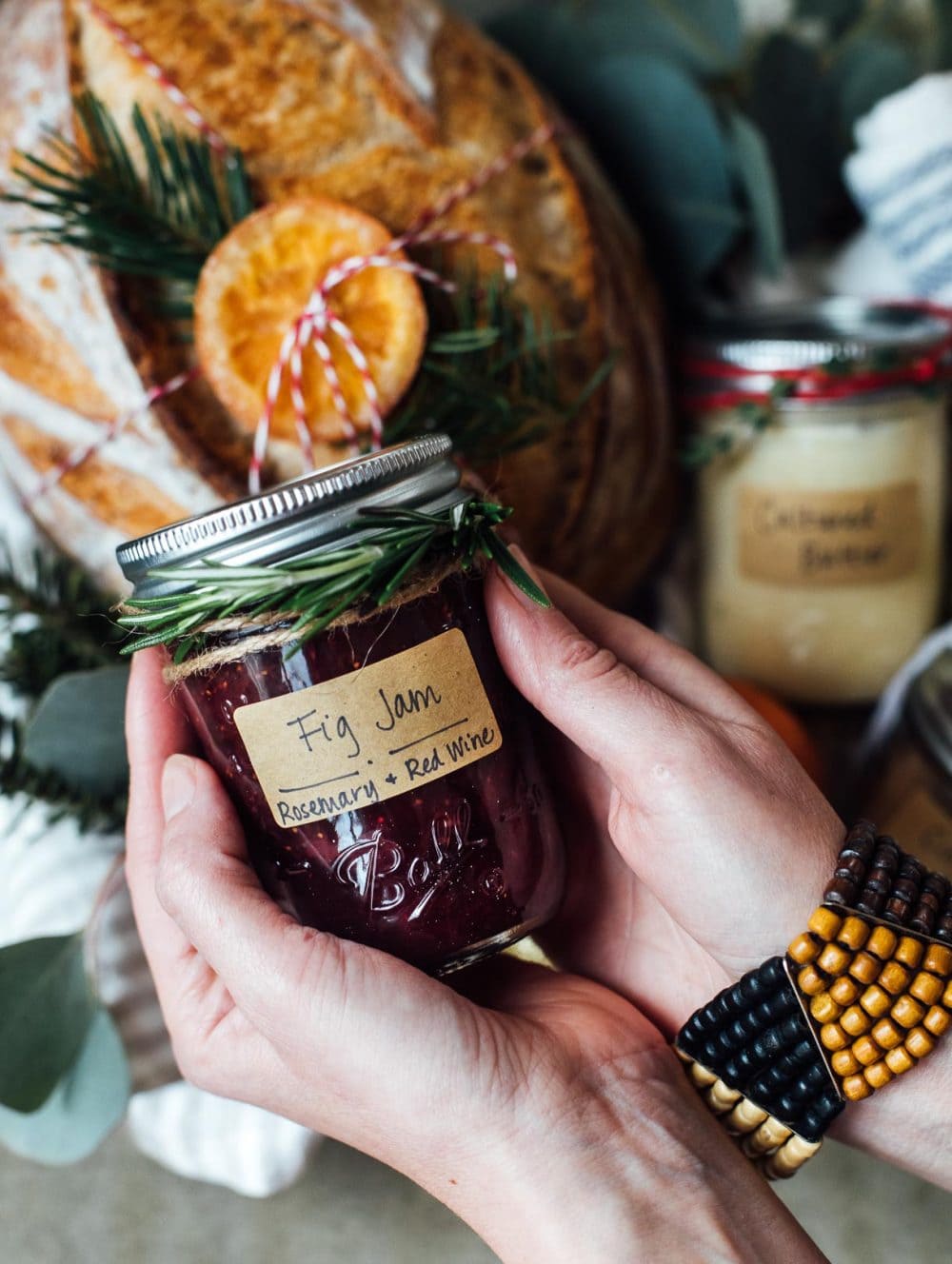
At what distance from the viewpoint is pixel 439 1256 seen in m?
0.90

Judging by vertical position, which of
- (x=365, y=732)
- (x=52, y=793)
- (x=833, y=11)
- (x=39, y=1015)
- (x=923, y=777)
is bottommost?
(x=923, y=777)

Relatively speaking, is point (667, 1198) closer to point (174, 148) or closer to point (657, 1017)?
point (657, 1017)

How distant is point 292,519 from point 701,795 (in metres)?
0.24

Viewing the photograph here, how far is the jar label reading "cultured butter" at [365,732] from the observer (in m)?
0.51

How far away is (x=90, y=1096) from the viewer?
80 cm

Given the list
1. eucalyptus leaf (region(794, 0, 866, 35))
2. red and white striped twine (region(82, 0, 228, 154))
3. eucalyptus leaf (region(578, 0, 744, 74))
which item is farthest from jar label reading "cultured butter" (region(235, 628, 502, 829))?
eucalyptus leaf (region(794, 0, 866, 35))

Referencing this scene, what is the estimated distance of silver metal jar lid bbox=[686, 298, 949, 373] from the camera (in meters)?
0.93

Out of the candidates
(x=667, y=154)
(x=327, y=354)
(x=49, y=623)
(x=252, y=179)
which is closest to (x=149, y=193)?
(x=252, y=179)

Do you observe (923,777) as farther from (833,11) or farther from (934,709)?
(833,11)

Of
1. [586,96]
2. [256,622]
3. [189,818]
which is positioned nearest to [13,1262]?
[189,818]

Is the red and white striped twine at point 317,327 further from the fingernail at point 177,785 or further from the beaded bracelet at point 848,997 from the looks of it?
the beaded bracelet at point 848,997

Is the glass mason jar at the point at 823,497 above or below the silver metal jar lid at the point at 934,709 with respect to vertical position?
above

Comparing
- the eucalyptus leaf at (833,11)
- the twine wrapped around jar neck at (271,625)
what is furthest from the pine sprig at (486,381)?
the eucalyptus leaf at (833,11)

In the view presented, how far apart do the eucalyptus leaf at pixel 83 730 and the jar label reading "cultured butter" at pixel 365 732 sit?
247 millimetres
